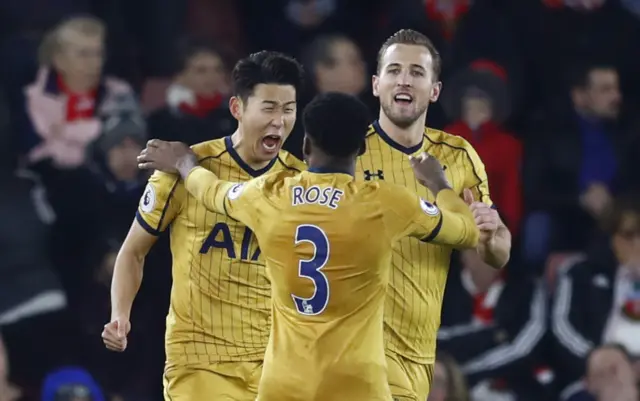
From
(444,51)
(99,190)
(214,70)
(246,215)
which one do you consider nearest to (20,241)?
(99,190)

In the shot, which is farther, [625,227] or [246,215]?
[625,227]

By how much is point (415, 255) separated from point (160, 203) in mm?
1051

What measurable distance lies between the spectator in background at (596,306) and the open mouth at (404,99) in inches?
129

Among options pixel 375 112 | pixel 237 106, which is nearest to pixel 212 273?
pixel 237 106

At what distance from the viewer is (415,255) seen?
6512 mm

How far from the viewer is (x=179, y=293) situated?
6484 millimetres

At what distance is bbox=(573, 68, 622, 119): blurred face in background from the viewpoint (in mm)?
10391

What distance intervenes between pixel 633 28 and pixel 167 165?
5.37 m

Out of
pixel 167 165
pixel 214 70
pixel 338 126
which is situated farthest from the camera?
pixel 214 70

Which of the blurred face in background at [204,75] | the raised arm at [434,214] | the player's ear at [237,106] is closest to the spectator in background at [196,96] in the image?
the blurred face in background at [204,75]

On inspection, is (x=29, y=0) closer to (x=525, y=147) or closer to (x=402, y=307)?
(x=525, y=147)

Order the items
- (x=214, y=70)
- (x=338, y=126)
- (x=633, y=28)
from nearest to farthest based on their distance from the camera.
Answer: (x=338, y=126) → (x=214, y=70) → (x=633, y=28)

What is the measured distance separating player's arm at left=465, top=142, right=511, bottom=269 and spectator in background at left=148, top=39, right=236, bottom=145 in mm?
3194

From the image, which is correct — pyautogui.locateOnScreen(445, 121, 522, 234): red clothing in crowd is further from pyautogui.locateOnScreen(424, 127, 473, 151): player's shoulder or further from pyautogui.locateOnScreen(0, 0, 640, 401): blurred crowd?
pyautogui.locateOnScreen(424, 127, 473, 151): player's shoulder
